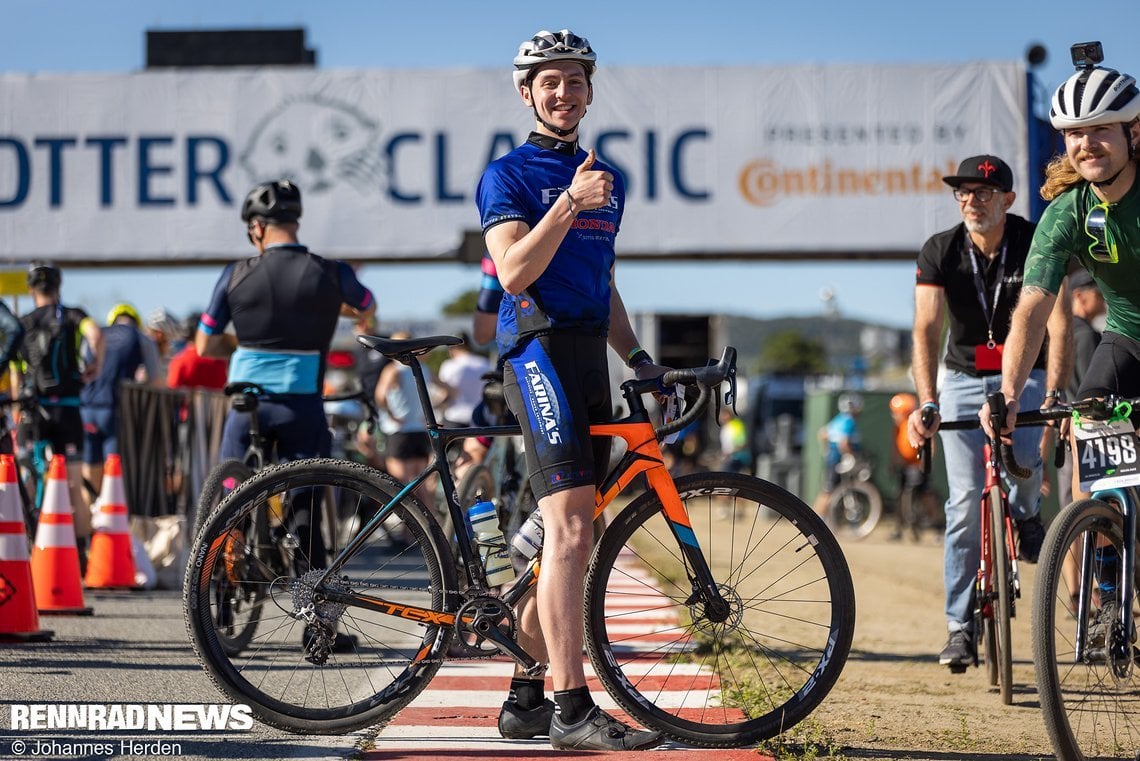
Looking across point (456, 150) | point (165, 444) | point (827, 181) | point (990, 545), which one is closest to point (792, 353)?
point (827, 181)

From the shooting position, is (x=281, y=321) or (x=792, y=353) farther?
(x=792, y=353)

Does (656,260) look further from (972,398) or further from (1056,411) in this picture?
(1056,411)

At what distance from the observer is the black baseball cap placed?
6.66m

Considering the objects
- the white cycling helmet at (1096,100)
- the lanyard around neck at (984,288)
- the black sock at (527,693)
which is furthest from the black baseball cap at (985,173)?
the black sock at (527,693)

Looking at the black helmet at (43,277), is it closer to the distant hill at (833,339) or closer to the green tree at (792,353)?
the distant hill at (833,339)

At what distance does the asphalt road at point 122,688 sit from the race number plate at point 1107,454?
240cm

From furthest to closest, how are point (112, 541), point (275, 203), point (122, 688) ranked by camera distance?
1. point (112, 541)
2. point (275, 203)
3. point (122, 688)

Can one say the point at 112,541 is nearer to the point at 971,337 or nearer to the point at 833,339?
the point at 971,337

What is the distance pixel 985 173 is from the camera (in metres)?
6.66

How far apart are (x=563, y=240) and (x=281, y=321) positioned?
2655 mm

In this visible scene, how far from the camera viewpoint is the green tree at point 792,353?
460 feet

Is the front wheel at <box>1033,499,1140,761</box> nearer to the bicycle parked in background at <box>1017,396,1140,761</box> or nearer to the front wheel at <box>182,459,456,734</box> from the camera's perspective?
the bicycle parked in background at <box>1017,396,1140,761</box>

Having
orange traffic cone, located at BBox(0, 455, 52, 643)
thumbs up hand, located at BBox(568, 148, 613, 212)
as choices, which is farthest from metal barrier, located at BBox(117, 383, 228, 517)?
thumbs up hand, located at BBox(568, 148, 613, 212)

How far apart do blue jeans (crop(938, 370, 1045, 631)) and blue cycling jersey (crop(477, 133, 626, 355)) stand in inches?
103
